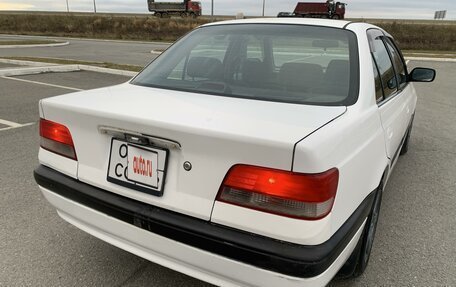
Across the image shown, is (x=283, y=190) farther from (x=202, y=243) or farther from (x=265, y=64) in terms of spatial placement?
(x=265, y=64)

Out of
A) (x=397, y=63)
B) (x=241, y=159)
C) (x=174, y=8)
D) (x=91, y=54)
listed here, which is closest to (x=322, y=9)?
(x=174, y=8)


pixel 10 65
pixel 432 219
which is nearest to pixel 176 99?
pixel 432 219

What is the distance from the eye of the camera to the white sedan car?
158 centimetres

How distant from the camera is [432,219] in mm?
3275

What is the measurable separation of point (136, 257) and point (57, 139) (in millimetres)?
961

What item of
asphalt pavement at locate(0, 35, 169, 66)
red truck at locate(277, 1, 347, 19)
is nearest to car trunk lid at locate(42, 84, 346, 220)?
asphalt pavement at locate(0, 35, 169, 66)

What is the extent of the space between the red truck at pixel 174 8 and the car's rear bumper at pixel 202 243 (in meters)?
45.8

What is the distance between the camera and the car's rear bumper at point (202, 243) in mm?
1582

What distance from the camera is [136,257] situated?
8.58ft

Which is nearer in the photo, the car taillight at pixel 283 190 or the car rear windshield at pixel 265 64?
the car taillight at pixel 283 190

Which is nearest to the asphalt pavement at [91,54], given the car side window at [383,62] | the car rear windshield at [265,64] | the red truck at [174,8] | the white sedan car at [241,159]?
the car rear windshield at [265,64]

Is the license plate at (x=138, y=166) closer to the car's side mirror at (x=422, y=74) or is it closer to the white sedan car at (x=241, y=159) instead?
the white sedan car at (x=241, y=159)

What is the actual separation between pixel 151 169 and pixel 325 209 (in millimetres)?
813

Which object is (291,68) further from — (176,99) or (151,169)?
(151,169)
